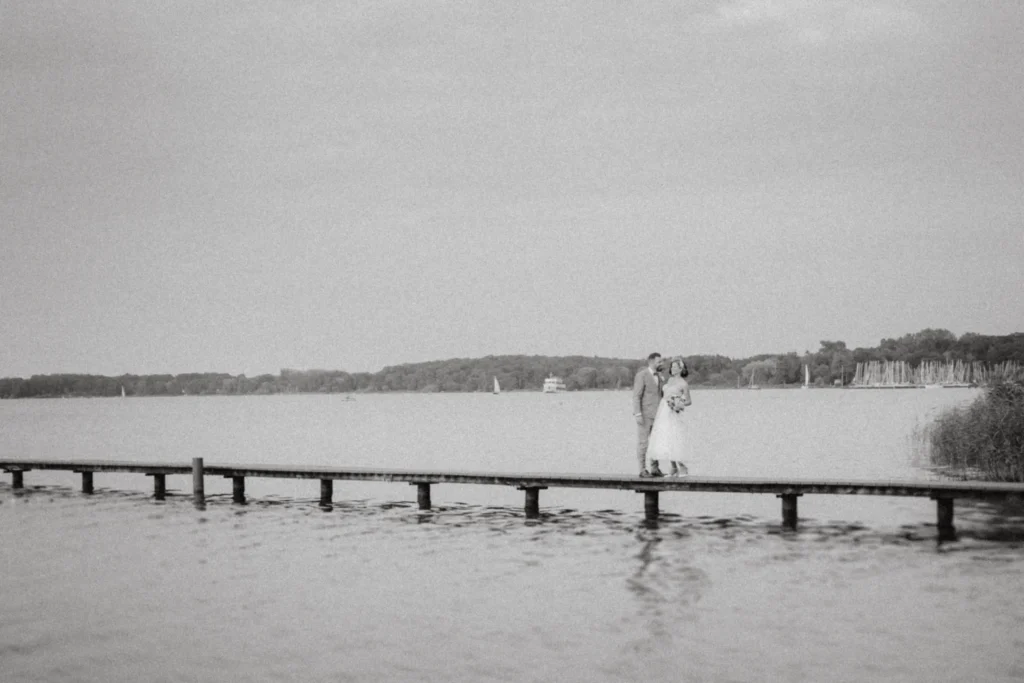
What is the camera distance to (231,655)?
40.1 ft

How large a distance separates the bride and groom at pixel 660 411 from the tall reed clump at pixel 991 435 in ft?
36.0

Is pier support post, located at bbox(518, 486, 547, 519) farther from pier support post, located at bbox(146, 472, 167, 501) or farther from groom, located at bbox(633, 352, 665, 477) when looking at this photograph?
pier support post, located at bbox(146, 472, 167, 501)

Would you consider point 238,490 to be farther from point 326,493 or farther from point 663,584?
point 663,584

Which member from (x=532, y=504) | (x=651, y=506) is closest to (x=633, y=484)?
(x=651, y=506)

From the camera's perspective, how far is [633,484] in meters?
20.8

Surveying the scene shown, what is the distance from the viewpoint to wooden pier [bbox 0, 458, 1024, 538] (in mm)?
18859

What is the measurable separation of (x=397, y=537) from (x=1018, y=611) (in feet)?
37.6

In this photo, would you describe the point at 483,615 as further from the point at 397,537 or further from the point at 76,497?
the point at 76,497

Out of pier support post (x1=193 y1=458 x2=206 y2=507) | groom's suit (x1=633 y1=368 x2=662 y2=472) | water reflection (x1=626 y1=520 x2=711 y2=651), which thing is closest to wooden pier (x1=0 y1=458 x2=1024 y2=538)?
pier support post (x1=193 y1=458 x2=206 y2=507)

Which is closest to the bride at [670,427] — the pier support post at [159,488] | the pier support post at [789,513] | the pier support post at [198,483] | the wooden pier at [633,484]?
the wooden pier at [633,484]

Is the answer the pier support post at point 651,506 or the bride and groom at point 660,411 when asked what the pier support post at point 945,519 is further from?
the pier support post at point 651,506

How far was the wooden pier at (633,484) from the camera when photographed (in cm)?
1886

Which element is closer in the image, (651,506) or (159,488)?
(651,506)

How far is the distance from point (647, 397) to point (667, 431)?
29.3 inches
